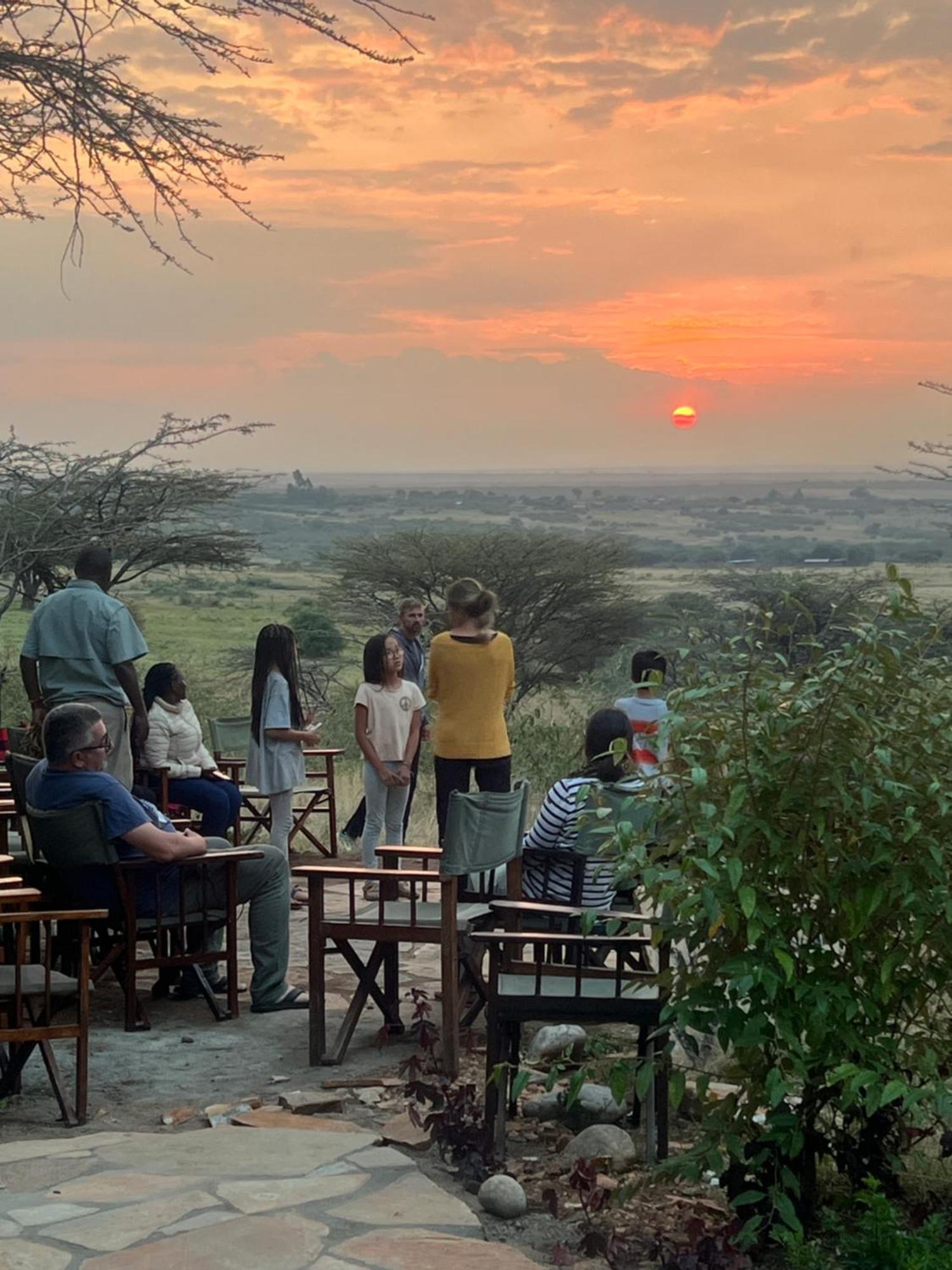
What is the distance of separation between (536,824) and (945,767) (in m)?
2.38

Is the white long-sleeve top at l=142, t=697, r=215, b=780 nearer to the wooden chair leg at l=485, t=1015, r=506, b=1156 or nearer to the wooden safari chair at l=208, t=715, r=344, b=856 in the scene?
the wooden safari chair at l=208, t=715, r=344, b=856

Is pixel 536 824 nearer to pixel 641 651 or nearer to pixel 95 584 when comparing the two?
pixel 641 651

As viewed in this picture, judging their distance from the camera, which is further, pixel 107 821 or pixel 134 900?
pixel 134 900

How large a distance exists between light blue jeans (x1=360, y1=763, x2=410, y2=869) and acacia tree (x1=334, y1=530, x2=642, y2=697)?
618 inches

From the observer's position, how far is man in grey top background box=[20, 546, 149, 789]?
7180mm

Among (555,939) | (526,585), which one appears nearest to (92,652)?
(555,939)

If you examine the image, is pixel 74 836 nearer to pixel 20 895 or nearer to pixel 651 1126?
pixel 20 895

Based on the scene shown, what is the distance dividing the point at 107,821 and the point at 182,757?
8.11 feet

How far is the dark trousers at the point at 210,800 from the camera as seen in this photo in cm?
783

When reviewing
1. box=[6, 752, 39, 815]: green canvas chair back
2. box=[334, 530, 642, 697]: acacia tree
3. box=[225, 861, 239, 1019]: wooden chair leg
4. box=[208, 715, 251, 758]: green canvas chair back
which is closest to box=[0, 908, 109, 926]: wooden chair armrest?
box=[225, 861, 239, 1019]: wooden chair leg

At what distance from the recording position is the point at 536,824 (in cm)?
590

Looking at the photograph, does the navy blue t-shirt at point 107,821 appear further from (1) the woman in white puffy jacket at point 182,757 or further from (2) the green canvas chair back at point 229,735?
(2) the green canvas chair back at point 229,735

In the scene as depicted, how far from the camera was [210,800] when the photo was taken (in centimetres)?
785

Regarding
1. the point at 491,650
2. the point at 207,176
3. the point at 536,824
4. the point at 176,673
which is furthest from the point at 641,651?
the point at 207,176
